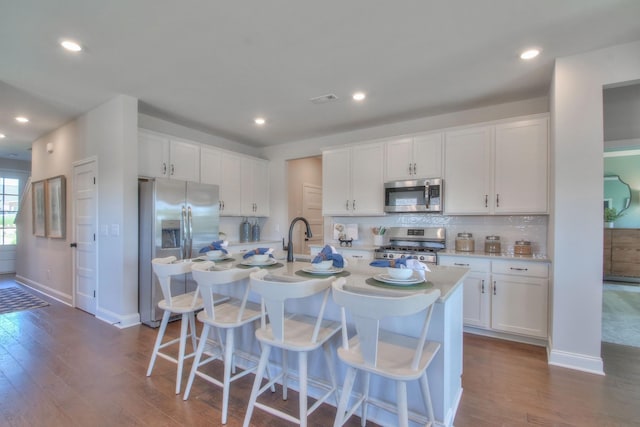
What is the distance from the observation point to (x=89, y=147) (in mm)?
4047

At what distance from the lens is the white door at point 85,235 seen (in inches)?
156

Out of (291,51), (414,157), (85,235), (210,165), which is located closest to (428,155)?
(414,157)

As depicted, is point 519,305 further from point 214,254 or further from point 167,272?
point 167,272

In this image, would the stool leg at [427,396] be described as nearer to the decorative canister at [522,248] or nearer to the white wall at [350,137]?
the decorative canister at [522,248]

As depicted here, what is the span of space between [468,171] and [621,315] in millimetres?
2889

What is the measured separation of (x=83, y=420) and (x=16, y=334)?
226cm

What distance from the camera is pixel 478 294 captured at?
3305 mm

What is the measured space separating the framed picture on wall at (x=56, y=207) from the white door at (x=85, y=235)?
38cm

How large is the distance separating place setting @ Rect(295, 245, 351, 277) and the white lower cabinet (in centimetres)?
196

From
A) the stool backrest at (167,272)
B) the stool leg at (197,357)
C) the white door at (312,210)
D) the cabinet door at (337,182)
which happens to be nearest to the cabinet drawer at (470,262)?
the cabinet door at (337,182)

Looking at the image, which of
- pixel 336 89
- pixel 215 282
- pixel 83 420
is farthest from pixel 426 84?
pixel 83 420

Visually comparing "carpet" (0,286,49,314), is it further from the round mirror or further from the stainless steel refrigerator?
the round mirror

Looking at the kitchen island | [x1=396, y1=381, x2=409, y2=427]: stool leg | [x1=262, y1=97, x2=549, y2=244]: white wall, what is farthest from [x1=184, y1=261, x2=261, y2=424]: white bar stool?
[x1=262, y1=97, x2=549, y2=244]: white wall

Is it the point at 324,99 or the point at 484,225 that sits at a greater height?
the point at 324,99
